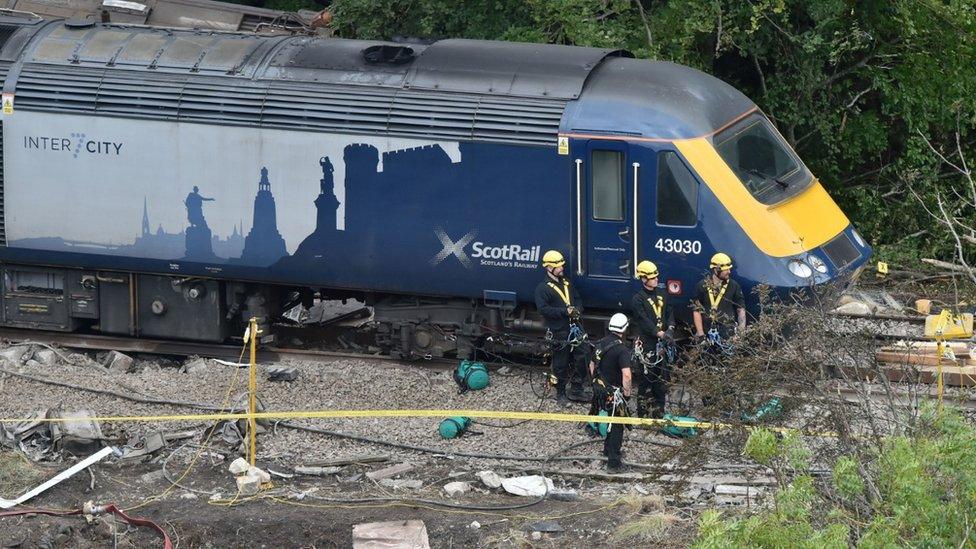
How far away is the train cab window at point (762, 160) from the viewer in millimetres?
12875

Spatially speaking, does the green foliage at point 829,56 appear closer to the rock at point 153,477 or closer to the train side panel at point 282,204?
the train side panel at point 282,204

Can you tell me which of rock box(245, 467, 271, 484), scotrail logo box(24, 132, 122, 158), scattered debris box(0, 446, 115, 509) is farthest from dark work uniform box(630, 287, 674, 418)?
scotrail logo box(24, 132, 122, 158)

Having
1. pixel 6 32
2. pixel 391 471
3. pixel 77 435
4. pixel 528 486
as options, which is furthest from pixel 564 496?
pixel 6 32

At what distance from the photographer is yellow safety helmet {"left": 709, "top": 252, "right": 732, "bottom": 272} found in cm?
1238

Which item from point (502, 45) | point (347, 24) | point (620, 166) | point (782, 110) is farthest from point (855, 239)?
point (347, 24)

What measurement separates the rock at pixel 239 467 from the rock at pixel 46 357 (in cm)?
366

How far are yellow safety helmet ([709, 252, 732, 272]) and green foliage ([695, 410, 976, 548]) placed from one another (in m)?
4.41

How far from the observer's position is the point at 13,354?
1416cm

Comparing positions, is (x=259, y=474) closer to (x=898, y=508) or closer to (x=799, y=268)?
(x=799, y=268)

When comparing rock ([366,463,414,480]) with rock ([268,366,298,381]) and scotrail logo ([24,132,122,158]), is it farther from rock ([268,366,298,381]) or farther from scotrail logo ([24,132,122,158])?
scotrail logo ([24,132,122,158])

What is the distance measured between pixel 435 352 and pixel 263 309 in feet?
5.92

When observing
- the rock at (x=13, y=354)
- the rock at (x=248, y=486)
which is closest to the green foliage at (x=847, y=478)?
the rock at (x=248, y=486)

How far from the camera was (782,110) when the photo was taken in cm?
1869

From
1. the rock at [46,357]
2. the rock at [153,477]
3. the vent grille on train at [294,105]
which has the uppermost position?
the vent grille on train at [294,105]
